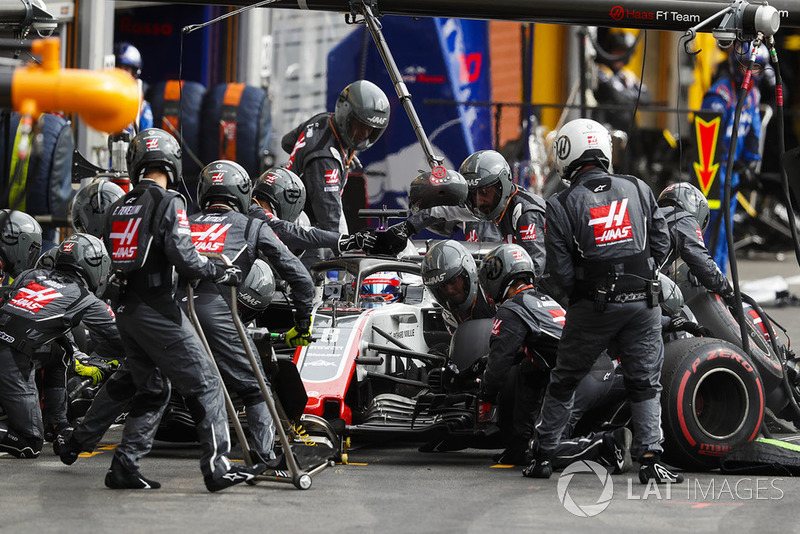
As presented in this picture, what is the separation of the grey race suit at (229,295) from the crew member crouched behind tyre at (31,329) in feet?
3.84

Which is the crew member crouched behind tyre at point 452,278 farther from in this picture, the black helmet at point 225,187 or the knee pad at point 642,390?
the knee pad at point 642,390

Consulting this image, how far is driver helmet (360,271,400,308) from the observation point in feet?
32.9

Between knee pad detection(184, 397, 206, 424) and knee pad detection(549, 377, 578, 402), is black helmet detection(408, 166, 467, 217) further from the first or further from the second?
knee pad detection(184, 397, 206, 424)

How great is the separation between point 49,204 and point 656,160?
37.2 ft

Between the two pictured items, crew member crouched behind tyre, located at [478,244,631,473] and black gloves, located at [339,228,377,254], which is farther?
black gloves, located at [339,228,377,254]

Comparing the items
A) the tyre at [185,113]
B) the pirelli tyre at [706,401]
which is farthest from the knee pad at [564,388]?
the tyre at [185,113]

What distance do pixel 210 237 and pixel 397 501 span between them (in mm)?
2066

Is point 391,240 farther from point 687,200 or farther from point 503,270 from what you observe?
point 687,200

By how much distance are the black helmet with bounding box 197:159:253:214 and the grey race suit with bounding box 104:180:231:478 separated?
735mm

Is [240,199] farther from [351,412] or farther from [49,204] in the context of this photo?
[49,204]

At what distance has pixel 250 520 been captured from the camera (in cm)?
675

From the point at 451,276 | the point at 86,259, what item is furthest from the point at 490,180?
the point at 86,259

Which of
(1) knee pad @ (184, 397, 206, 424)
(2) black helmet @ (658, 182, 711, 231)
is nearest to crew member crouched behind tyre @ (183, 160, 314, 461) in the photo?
(1) knee pad @ (184, 397, 206, 424)

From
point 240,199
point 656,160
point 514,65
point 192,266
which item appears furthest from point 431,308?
point 656,160
